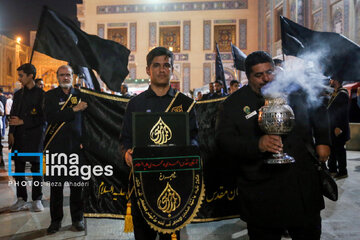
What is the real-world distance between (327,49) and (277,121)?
2.27 m

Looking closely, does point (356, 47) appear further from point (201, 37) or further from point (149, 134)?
point (201, 37)

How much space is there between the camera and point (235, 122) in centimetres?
208

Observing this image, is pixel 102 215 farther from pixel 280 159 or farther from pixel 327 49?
pixel 327 49

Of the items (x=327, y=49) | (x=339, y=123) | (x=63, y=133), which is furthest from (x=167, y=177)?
(x=339, y=123)

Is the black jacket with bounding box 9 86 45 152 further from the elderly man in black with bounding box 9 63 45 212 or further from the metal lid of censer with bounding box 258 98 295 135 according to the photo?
the metal lid of censer with bounding box 258 98 295 135

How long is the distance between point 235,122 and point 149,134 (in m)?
0.53

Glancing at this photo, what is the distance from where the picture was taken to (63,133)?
371 cm

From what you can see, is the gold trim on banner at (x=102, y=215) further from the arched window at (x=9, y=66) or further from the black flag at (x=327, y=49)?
the arched window at (x=9, y=66)

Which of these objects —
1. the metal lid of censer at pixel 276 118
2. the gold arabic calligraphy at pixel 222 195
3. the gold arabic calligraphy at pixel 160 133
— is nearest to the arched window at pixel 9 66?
the gold arabic calligraphy at pixel 222 195

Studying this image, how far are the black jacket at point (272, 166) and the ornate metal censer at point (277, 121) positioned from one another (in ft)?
0.50

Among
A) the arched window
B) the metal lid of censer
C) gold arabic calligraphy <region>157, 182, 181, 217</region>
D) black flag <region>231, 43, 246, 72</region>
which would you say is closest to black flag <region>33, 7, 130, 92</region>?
gold arabic calligraphy <region>157, 182, 181, 217</region>

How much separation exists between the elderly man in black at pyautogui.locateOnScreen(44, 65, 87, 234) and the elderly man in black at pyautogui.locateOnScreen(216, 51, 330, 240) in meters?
2.04

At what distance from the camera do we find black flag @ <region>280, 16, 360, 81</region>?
3387 millimetres

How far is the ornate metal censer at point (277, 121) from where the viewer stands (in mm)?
1763
